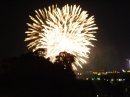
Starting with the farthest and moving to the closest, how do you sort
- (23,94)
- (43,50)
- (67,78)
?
(43,50), (67,78), (23,94)

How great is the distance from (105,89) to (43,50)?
144 feet

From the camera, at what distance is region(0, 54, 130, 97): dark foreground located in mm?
53938

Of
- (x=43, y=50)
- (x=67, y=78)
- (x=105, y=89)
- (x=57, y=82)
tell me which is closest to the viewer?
(x=57, y=82)

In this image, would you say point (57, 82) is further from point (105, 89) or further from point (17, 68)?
point (105, 89)

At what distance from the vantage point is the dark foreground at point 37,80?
53.9 meters

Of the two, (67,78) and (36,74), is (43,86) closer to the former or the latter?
(36,74)

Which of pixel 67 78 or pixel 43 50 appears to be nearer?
pixel 67 78

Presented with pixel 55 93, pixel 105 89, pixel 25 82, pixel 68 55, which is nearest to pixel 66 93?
pixel 55 93

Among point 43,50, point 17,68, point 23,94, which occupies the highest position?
point 43,50

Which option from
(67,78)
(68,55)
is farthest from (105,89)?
(67,78)

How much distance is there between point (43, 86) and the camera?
5672 centimetres

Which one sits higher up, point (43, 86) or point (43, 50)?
point (43, 50)

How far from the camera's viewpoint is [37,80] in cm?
5769

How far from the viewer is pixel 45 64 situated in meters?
63.8
